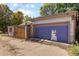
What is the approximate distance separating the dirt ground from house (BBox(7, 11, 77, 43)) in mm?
151

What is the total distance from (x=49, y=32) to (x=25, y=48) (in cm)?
45

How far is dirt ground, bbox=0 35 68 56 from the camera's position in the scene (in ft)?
11.5

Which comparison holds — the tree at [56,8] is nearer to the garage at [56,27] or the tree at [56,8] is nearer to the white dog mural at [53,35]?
the garage at [56,27]

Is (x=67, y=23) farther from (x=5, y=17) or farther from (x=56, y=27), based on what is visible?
(x=5, y=17)

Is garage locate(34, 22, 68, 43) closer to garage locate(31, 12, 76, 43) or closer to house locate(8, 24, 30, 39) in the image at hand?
garage locate(31, 12, 76, 43)

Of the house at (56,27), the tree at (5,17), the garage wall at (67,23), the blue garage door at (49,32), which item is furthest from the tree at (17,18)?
the garage wall at (67,23)

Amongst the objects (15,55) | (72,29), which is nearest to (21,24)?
(15,55)

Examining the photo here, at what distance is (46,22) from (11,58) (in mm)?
771

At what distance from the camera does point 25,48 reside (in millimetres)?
3553

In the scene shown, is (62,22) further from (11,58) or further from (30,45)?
(11,58)

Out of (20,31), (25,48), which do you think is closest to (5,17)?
(20,31)

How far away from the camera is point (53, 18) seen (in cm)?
363

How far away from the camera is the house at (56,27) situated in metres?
3.54

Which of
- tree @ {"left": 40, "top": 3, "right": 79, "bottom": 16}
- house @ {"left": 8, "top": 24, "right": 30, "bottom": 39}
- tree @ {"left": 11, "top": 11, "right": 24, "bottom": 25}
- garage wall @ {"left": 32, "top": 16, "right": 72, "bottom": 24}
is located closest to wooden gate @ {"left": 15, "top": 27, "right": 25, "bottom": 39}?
house @ {"left": 8, "top": 24, "right": 30, "bottom": 39}
